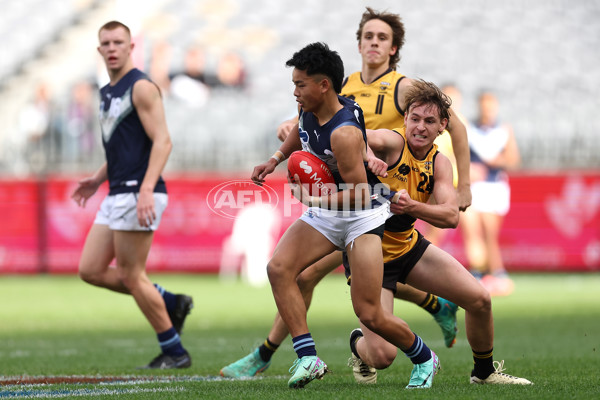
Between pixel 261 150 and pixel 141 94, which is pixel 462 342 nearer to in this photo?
pixel 141 94

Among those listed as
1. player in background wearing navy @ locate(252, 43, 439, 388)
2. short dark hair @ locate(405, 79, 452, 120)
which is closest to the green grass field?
player in background wearing navy @ locate(252, 43, 439, 388)

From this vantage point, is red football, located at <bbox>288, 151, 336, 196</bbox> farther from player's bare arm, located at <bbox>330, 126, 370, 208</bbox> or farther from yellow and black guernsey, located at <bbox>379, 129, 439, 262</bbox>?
yellow and black guernsey, located at <bbox>379, 129, 439, 262</bbox>

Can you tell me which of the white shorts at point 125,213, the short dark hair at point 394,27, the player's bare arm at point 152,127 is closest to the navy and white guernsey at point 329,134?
the short dark hair at point 394,27

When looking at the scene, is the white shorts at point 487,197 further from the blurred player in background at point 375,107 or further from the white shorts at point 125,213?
the white shorts at point 125,213

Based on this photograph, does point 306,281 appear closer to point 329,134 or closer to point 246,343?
→ point 329,134

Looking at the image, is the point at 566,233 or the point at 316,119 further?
the point at 566,233

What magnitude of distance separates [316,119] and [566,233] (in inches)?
482

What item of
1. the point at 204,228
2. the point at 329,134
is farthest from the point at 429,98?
the point at 204,228

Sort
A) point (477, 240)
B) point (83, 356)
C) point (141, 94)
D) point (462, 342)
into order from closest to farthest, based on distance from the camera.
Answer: point (141, 94), point (83, 356), point (462, 342), point (477, 240)

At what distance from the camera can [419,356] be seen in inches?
212

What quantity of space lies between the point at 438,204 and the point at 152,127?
2383mm

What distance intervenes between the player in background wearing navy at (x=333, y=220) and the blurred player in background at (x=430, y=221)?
0.74 ft

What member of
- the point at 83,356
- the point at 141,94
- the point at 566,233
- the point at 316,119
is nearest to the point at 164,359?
the point at 83,356

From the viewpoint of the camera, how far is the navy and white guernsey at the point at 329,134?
17.0ft
